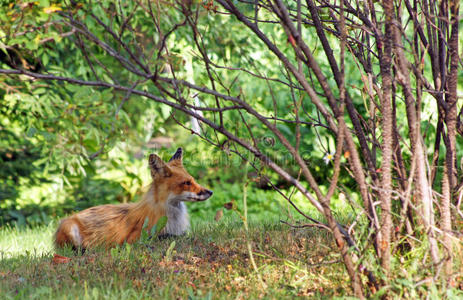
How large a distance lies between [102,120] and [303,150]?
12.5 ft

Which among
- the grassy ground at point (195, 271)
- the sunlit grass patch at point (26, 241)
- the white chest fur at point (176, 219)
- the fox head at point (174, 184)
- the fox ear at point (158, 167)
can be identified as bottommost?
the sunlit grass patch at point (26, 241)

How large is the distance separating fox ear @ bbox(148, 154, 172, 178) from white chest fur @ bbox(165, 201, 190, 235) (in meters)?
0.31

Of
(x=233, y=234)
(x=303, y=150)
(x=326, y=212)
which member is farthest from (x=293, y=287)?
(x=303, y=150)

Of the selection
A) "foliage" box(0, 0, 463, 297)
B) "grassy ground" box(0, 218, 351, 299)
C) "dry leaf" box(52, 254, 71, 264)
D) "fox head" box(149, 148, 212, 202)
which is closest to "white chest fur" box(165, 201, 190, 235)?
"fox head" box(149, 148, 212, 202)

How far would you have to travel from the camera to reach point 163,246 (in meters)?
4.34

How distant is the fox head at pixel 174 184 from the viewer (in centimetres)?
480

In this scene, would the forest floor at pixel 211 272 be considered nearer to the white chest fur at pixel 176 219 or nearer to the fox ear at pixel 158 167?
the white chest fur at pixel 176 219

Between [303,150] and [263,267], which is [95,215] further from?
[303,150]

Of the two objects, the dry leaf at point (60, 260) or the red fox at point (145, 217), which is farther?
the red fox at point (145, 217)

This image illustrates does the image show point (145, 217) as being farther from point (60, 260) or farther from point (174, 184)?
point (60, 260)

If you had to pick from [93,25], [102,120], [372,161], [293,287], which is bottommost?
[293,287]

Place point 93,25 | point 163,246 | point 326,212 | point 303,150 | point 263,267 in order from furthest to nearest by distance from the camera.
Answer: point 303,150 < point 93,25 < point 163,246 < point 263,267 < point 326,212

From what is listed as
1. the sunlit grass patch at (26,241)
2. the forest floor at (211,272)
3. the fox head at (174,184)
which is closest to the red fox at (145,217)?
the fox head at (174,184)

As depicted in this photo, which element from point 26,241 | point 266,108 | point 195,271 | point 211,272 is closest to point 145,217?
point 195,271
